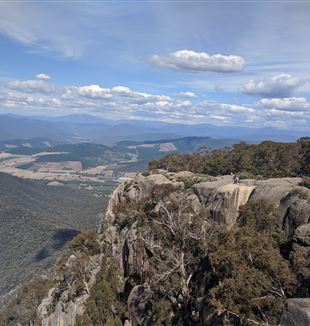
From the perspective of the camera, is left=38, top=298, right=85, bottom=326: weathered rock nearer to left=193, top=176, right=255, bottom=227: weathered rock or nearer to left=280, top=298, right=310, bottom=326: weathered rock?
left=193, top=176, right=255, bottom=227: weathered rock

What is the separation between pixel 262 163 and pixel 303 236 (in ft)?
115

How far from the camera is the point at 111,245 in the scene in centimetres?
4784

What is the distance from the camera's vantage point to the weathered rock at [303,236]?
2484 centimetres

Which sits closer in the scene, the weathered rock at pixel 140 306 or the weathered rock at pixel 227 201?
the weathered rock at pixel 140 306

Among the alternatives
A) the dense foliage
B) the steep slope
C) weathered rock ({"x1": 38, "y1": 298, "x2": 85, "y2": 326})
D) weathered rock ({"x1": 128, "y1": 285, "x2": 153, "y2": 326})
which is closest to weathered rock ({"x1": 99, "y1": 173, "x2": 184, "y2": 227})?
the dense foliage

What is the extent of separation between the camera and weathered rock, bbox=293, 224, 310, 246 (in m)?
24.8

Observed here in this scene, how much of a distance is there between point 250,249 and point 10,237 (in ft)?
531

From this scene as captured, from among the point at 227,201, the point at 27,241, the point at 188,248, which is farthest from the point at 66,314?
the point at 27,241

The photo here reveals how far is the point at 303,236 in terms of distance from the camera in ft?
82.6

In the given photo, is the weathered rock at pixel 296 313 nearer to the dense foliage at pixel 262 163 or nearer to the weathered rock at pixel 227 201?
the weathered rock at pixel 227 201

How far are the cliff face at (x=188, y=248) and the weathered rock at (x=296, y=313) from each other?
21.7ft

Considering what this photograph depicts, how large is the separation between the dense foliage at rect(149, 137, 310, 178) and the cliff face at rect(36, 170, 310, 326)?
11.4 m

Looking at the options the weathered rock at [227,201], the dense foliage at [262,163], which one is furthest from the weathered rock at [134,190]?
the weathered rock at [227,201]

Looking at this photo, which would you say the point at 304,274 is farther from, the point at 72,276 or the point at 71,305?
the point at 72,276
